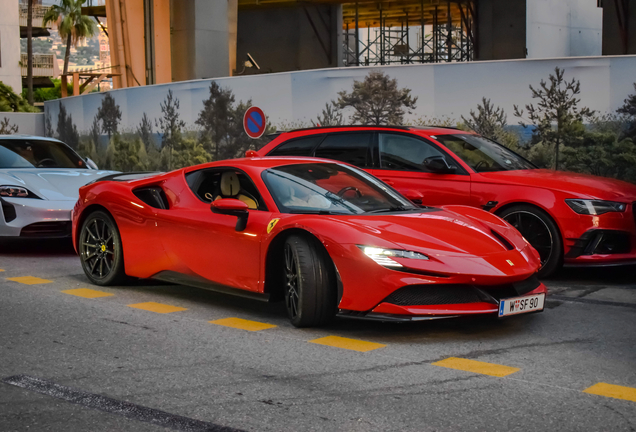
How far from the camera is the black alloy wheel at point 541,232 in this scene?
8039mm

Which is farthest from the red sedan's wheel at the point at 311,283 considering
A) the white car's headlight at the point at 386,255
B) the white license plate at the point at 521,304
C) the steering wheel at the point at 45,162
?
the steering wheel at the point at 45,162

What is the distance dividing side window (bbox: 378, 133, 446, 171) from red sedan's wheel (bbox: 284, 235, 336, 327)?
11.8 feet

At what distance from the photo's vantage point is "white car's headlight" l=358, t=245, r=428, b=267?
5.33 metres

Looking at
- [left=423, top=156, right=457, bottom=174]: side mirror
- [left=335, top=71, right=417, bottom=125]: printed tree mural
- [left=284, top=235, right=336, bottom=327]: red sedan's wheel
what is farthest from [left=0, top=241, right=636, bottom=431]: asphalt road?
[left=335, top=71, right=417, bottom=125]: printed tree mural

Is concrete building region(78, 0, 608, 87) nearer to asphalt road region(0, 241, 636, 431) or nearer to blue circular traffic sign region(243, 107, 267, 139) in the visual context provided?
blue circular traffic sign region(243, 107, 267, 139)

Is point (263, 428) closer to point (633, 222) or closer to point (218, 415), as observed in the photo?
point (218, 415)

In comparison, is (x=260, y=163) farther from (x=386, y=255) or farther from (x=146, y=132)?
(x=146, y=132)

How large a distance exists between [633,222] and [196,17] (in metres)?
18.3

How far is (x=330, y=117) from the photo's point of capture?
14211 millimetres

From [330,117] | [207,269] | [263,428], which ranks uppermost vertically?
[330,117]

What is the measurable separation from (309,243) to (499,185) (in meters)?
3.41

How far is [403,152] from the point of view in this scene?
919 centimetres

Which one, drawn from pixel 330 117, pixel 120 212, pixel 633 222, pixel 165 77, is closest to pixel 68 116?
pixel 165 77

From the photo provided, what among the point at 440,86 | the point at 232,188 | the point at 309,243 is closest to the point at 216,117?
the point at 440,86
